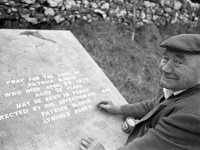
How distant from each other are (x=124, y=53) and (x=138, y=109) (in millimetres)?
2543

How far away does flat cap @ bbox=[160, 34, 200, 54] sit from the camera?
141 cm

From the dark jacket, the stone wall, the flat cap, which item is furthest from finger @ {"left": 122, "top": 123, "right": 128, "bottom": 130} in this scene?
the stone wall

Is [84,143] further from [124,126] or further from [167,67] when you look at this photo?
[167,67]

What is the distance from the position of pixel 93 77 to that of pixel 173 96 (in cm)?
107

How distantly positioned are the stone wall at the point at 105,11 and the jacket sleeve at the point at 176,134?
3.22 m

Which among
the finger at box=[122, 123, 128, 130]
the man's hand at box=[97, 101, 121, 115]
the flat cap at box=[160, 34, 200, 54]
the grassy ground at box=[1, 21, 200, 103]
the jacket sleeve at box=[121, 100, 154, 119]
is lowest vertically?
the grassy ground at box=[1, 21, 200, 103]

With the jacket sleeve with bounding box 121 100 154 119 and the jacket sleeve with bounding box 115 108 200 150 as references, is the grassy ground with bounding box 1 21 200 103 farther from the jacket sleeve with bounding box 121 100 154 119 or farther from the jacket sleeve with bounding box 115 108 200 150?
the jacket sleeve with bounding box 115 108 200 150

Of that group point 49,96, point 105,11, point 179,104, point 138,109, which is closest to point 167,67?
point 179,104

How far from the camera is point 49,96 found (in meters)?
2.06

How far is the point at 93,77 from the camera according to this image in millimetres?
2490

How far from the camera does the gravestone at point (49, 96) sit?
177 cm

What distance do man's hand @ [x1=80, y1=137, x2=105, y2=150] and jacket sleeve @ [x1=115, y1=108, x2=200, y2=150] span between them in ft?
1.31

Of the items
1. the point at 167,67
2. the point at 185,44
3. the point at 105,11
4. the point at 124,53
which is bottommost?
the point at 124,53

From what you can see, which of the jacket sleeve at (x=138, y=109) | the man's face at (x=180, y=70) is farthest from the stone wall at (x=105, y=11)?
the man's face at (x=180, y=70)
